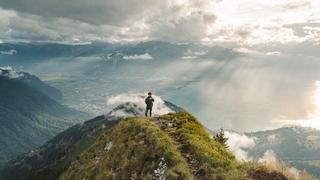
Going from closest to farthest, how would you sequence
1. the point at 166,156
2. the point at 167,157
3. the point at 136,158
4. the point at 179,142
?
the point at 167,157, the point at 166,156, the point at 136,158, the point at 179,142

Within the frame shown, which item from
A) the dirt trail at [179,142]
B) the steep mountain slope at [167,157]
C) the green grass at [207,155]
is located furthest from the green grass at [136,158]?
the green grass at [207,155]

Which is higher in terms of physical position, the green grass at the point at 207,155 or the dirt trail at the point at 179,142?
the green grass at the point at 207,155

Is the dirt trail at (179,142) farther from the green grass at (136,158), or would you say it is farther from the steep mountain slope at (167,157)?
the green grass at (136,158)

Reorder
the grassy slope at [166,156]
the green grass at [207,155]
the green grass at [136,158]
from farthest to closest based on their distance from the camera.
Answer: the green grass at [136,158], the grassy slope at [166,156], the green grass at [207,155]

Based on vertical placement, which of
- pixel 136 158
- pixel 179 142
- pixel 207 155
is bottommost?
pixel 136 158

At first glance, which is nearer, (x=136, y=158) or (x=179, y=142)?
(x=136, y=158)

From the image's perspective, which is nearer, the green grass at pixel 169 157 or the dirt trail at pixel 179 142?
the green grass at pixel 169 157

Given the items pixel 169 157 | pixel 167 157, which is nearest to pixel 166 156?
pixel 167 157

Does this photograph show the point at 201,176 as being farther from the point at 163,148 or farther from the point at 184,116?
the point at 184,116

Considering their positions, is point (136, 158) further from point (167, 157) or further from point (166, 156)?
point (167, 157)

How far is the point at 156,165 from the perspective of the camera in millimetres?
31844

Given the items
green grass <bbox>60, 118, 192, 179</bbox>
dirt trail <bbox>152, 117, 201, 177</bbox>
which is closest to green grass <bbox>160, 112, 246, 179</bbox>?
dirt trail <bbox>152, 117, 201, 177</bbox>

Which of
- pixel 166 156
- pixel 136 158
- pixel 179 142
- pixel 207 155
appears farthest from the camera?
pixel 179 142

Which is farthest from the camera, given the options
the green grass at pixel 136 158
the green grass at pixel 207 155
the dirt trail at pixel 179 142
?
the green grass at pixel 136 158
